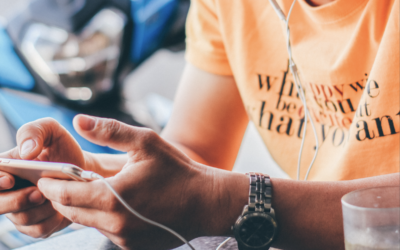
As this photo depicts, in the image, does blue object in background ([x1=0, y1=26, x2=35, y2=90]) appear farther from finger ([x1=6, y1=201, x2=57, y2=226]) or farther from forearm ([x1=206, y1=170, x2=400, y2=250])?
forearm ([x1=206, y1=170, x2=400, y2=250])

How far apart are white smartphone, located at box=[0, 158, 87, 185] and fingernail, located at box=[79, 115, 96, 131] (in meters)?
0.04

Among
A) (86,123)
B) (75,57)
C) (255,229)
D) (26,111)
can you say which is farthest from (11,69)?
(255,229)

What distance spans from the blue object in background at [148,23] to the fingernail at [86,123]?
4.28 feet

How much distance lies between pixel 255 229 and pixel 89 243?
24 cm

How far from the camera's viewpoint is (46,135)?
484 millimetres

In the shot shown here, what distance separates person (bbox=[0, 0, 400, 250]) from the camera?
0.38 meters

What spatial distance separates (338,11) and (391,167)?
258mm

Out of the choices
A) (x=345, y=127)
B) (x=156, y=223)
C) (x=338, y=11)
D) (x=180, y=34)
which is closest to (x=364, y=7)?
(x=338, y=11)

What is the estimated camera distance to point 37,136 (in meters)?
0.46

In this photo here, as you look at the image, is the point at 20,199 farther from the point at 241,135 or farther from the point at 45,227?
the point at 241,135

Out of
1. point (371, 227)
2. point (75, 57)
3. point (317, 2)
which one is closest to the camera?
point (371, 227)

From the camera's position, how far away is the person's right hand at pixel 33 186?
450 millimetres

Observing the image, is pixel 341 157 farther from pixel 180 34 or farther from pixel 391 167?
pixel 180 34

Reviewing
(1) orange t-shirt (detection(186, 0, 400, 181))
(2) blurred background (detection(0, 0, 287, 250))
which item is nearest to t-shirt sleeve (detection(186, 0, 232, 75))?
(1) orange t-shirt (detection(186, 0, 400, 181))
